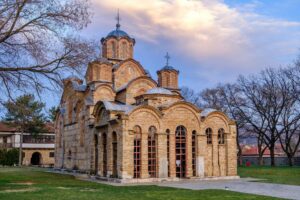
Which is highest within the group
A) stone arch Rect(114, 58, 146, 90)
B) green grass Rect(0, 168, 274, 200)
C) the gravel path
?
stone arch Rect(114, 58, 146, 90)

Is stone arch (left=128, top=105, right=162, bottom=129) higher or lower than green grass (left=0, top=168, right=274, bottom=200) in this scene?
higher

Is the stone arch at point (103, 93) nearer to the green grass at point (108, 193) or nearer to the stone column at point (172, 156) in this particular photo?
the stone column at point (172, 156)

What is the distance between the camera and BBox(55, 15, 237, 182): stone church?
23203mm

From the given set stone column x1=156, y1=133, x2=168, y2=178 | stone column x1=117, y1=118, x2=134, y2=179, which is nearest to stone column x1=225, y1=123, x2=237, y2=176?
stone column x1=156, y1=133, x2=168, y2=178

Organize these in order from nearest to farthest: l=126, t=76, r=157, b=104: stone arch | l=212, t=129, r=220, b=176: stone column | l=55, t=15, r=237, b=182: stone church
A: l=55, t=15, r=237, b=182: stone church → l=212, t=129, r=220, b=176: stone column → l=126, t=76, r=157, b=104: stone arch

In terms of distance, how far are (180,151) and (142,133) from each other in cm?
301

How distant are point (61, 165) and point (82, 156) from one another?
6.15 m

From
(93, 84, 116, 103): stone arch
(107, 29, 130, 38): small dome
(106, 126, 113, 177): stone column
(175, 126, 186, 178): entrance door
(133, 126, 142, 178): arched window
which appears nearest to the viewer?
(133, 126, 142, 178): arched window

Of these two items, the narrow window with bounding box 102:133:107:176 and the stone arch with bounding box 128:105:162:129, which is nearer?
the stone arch with bounding box 128:105:162:129

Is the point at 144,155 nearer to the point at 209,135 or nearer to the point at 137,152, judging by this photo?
the point at 137,152

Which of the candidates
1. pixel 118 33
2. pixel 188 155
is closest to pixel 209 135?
pixel 188 155

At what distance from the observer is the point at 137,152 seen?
2323 cm

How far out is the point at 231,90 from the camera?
46312 mm

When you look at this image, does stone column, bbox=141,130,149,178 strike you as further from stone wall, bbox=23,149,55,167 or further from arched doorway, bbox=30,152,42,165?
arched doorway, bbox=30,152,42,165
